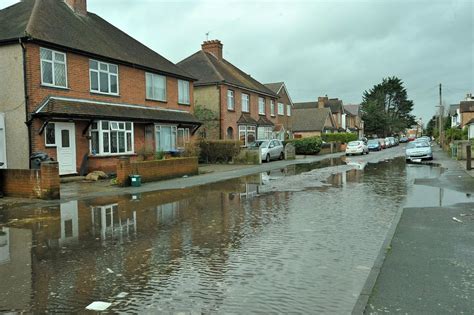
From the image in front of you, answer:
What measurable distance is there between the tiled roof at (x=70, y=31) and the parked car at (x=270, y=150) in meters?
8.40

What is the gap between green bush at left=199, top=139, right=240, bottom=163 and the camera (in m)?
29.9

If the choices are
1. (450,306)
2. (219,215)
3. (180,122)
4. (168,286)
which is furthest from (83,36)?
(450,306)

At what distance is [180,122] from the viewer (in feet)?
90.9

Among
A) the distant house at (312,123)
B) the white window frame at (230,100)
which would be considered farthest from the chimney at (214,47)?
the distant house at (312,123)

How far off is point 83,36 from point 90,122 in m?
5.07

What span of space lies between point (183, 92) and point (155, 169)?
12093 mm

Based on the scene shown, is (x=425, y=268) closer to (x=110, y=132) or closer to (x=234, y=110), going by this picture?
(x=110, y=132)

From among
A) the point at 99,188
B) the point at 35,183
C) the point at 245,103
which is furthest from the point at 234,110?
the point at 35,183

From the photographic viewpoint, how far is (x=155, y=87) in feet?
89.9

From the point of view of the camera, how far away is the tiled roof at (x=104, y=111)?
18.8 m

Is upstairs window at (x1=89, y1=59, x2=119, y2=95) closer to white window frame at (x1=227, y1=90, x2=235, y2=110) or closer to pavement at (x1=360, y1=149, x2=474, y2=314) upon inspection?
white window frame at (x1=227, y1=90, x2=235, y2=110)

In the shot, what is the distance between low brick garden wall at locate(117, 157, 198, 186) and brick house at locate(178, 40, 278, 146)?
12729 millimetres

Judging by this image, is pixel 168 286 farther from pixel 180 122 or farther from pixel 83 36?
pixel 180 122

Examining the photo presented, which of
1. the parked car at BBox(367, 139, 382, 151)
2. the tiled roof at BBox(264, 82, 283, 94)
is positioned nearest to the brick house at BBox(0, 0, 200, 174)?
the tiled roof at BBox(264, 82, 283, 94)
